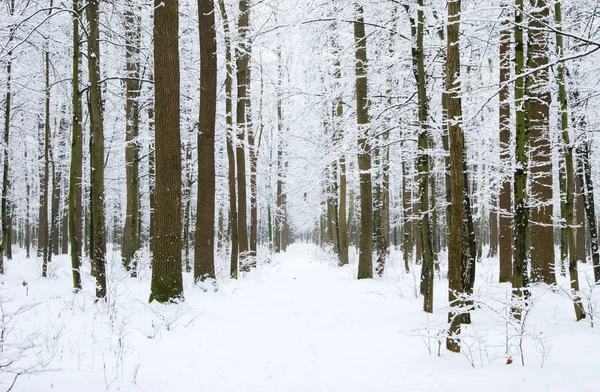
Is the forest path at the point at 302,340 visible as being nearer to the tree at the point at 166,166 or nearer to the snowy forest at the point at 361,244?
the snowy forest at the point at 361,244

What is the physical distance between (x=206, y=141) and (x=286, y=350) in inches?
241

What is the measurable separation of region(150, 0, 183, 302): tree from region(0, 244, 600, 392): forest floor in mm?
512

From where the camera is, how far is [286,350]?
17.7 feet

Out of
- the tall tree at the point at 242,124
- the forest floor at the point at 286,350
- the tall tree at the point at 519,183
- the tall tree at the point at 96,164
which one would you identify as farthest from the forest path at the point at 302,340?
the tall tree at the point at 242,124

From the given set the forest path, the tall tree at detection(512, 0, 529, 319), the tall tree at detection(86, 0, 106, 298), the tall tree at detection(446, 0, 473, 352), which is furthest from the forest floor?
the tall tree at detection(86, 0, 106, 298)

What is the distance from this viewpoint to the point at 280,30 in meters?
8.89

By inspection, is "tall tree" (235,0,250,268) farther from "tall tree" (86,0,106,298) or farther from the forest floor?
the forest floor

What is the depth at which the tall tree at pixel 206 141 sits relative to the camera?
975 centimetres

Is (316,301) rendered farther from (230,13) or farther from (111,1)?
(230,13)

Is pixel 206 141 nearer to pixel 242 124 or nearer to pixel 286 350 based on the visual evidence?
pixel 242 124

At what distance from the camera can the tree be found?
7051 millimetres

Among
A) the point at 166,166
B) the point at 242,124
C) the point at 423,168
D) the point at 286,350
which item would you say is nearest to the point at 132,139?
the point at 242,124

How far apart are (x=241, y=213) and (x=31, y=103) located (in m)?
10.5

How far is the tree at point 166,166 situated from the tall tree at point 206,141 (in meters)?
2.51
